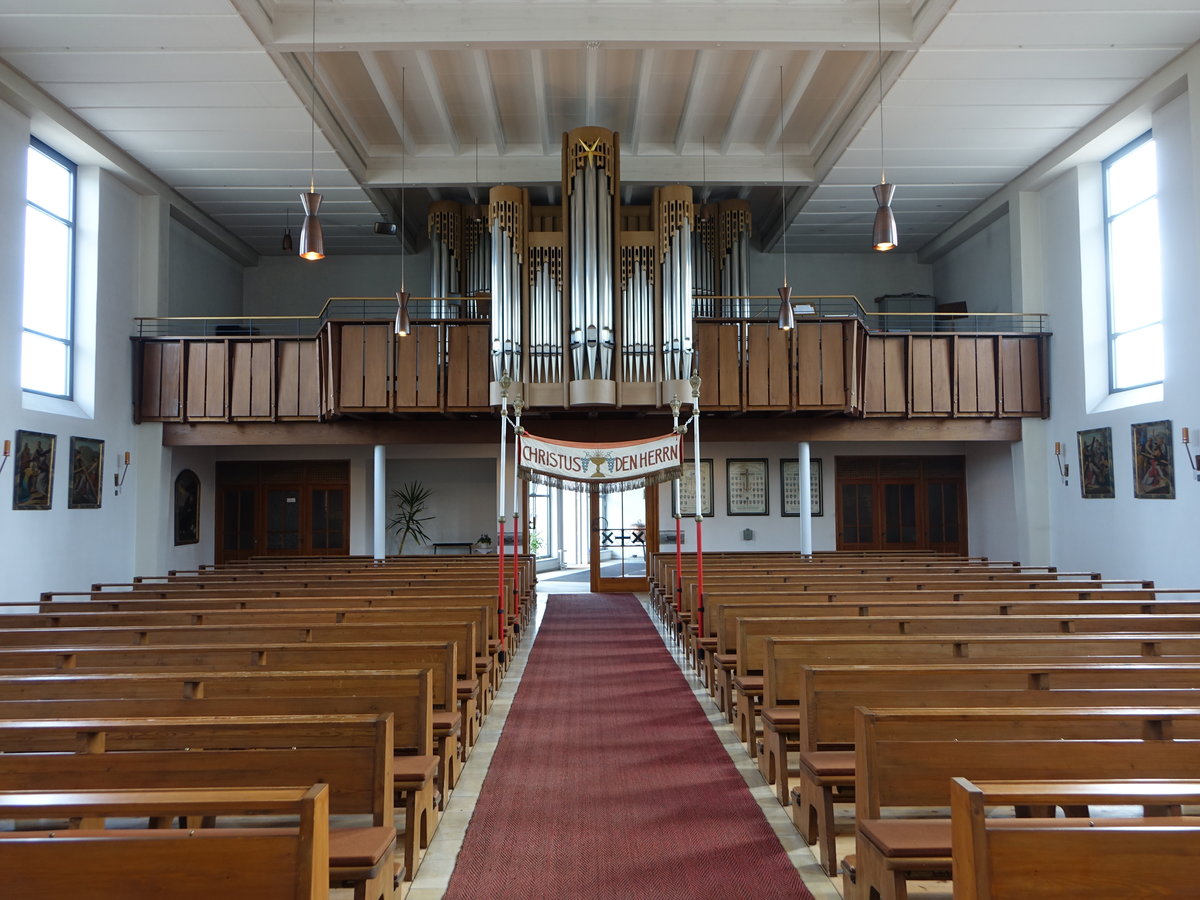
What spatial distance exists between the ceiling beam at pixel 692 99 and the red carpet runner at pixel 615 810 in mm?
7657

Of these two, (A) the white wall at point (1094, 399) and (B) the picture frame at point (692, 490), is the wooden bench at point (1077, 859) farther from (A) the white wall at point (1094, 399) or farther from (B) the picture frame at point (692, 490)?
(B) the picture frame at point (692, 490)

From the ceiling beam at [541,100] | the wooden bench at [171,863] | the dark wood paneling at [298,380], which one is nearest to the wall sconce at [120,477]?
the dark wood paneling at [298,380]

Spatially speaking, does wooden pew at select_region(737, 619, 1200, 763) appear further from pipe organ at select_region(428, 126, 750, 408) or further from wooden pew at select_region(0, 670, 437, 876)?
pipe organ at select_region(428, 126, 750, 408)

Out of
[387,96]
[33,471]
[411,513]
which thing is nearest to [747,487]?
[411,513]

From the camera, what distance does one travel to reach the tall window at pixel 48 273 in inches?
412

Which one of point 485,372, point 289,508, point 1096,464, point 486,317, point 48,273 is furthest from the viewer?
point 289,508

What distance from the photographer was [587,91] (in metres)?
11.5

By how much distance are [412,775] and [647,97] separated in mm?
10608

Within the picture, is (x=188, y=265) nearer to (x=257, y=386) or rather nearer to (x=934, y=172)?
(x=257, y=386)

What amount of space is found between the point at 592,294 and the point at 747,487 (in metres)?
5.58

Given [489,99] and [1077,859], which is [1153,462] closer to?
[489,99]

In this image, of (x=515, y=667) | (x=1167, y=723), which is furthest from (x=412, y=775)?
(x=515, y=667)

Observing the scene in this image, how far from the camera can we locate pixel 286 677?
3582 mm

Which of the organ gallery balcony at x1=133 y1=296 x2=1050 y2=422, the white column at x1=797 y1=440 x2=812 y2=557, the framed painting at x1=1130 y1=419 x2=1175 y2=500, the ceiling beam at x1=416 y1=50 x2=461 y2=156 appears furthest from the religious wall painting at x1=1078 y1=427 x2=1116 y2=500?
the ceiling beam at x1=416 y1=50 x2=461 y2=156
